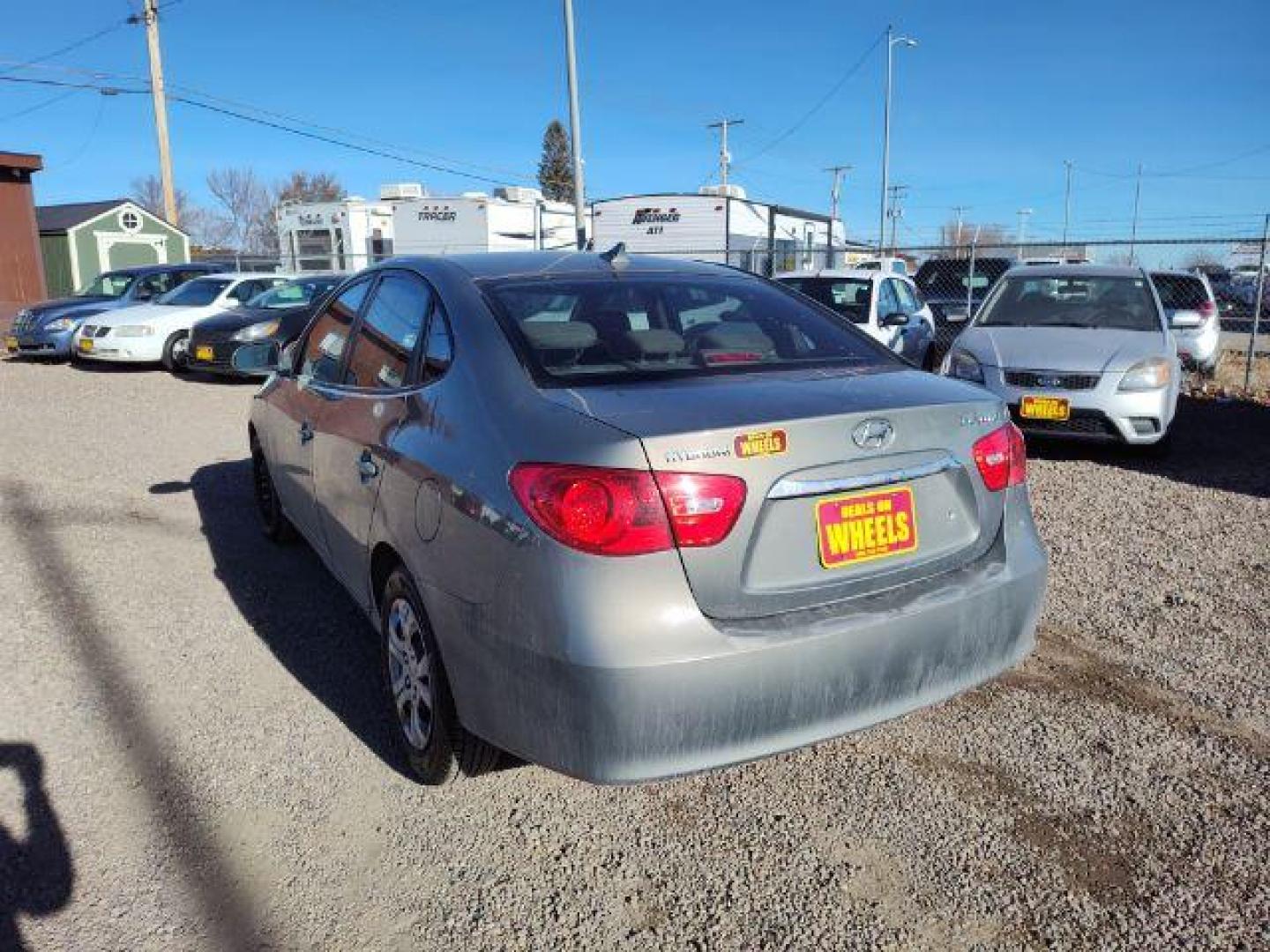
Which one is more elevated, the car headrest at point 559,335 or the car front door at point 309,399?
the car headrest at point 559,335

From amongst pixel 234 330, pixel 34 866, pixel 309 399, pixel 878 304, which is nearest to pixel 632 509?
pixel 34 866

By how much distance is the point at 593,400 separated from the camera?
2391 mm

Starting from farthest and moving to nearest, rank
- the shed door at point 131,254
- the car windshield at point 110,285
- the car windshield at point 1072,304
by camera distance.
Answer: the shed door at point 131,254
the car windshield at point 110,285
the car windshield at point 1072,304

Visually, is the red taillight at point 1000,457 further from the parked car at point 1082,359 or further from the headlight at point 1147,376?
the headlight at point 1147,376

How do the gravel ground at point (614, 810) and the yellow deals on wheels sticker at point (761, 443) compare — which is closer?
the yellow deals on wheels sticker at point (761, 443)

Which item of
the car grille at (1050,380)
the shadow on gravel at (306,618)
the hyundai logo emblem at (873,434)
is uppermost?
the hyundai logo emblem at (873,434)

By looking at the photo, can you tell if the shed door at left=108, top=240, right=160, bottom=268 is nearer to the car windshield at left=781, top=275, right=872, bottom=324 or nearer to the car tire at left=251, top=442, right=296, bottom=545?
the car windshield at left=781, top=275, right=872, bottom=324

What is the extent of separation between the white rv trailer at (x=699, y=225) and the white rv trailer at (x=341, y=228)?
580cm

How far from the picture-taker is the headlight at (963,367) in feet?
24.7

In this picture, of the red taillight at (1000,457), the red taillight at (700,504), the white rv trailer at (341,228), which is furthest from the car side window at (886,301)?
the white rv trailer at (341,228)

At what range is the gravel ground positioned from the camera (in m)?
2.33

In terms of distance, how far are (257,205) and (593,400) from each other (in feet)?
276

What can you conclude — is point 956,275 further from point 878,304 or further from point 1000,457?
point 1000,457

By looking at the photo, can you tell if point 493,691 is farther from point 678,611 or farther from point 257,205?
point 257,205
